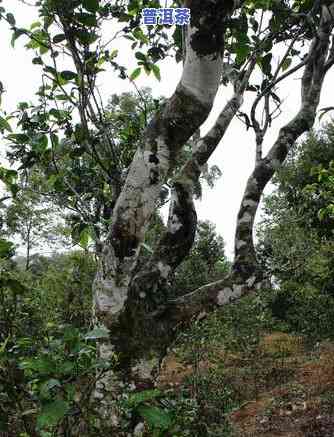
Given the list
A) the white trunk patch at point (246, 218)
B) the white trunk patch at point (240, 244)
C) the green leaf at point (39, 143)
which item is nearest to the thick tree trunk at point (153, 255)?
the white trunk patch at point (240, 244)

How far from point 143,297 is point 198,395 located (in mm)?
6139

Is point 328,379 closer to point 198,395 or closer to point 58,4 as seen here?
point 198,395

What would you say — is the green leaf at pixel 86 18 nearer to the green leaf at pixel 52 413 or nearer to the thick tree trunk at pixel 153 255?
the thick tree trunk at pixel 153 255

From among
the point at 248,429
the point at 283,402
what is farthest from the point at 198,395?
the point at 283,402

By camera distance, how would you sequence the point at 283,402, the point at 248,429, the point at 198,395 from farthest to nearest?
the point at 283,402
the point at 198,395
the point at 248,429

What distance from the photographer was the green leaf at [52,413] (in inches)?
40.7

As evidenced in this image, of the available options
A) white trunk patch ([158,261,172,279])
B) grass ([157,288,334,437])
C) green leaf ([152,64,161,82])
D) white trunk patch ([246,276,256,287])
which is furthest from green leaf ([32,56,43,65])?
grass ([157,288,334,437])

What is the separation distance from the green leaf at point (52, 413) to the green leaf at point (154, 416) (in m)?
0.20

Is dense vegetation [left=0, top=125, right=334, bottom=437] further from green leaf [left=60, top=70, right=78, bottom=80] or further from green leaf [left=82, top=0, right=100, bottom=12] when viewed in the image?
green leaf [left=82, top=0, right=100, bottom=12]

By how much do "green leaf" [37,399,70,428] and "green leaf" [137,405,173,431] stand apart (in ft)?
0.67

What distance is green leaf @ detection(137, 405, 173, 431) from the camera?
111cm

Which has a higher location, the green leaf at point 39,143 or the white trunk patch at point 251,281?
the green leaf at point 39,143

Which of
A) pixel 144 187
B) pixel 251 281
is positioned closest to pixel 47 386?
pixel 144 187

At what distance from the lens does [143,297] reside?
2223 millimetres
